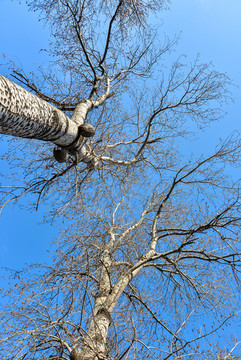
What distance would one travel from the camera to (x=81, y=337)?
114 inches

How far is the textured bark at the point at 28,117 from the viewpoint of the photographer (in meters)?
2.45

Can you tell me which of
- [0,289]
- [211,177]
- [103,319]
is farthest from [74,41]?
[103,319]

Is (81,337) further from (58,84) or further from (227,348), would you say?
(58,84)

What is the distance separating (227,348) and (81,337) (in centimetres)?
232

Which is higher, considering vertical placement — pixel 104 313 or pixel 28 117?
pixel 28 117

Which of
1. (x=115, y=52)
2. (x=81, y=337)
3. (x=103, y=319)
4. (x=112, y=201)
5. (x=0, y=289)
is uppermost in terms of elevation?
(x=115, y=52)

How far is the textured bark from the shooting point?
8.04 feet

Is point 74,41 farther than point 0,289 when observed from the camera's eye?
Yes

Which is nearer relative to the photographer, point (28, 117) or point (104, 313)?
point (28, 117)

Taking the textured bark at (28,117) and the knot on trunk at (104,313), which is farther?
the knot on trunk at (104,313)

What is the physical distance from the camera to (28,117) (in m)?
2.76

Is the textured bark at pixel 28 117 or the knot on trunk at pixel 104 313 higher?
the textured bark at pixel 28 117

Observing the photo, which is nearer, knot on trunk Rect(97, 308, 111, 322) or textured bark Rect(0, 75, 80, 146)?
textured bark Rect(0, 75, 80, 146)

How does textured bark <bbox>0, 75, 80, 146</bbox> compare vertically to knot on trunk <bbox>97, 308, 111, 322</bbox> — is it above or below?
above
